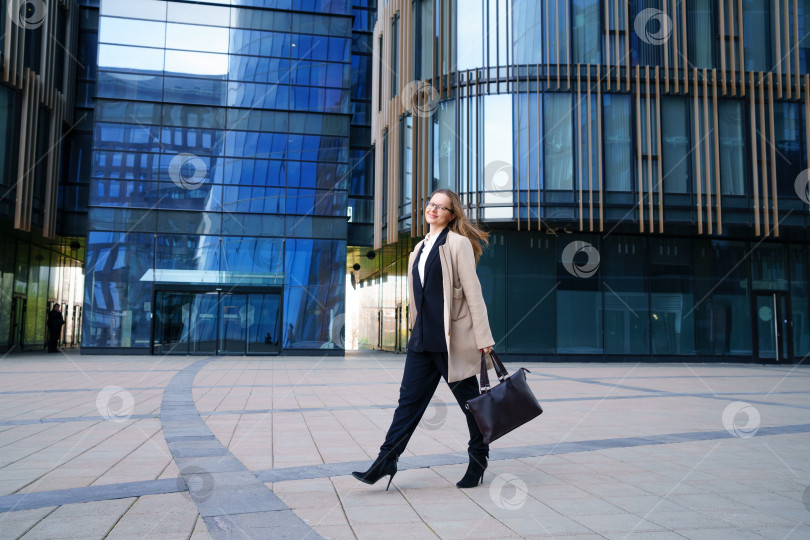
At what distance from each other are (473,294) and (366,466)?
160 centimetres

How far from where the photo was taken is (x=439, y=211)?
443 centimetres

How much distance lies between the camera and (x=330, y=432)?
→ 6.62 meters

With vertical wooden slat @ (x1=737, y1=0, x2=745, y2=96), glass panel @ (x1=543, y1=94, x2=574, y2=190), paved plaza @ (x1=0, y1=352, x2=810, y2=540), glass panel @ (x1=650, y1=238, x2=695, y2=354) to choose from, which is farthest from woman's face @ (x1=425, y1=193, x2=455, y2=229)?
vertical wooden slat @ (x1=737, y1=0, x2=745, y2=96)

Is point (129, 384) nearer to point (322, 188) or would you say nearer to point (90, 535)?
point (90, 535)

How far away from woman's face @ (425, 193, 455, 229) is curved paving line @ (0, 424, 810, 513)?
180cm

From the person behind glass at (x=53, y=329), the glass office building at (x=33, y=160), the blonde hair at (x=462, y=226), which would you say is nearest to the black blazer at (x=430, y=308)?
the blonde hair at (x=462, y=226)

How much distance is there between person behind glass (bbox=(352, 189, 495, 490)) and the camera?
416 centimetres

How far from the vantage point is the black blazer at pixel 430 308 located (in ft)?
13.9

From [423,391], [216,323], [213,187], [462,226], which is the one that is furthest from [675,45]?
[423,391]

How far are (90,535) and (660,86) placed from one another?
20.8 metres

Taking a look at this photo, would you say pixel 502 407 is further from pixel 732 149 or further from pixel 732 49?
pixel 732 49

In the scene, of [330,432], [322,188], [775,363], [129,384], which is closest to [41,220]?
[322,188]

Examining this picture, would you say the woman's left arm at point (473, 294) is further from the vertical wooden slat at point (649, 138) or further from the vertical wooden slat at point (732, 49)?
the vertical wooden slat at point (732, 49)

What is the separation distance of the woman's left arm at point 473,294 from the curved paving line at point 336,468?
1.33m
